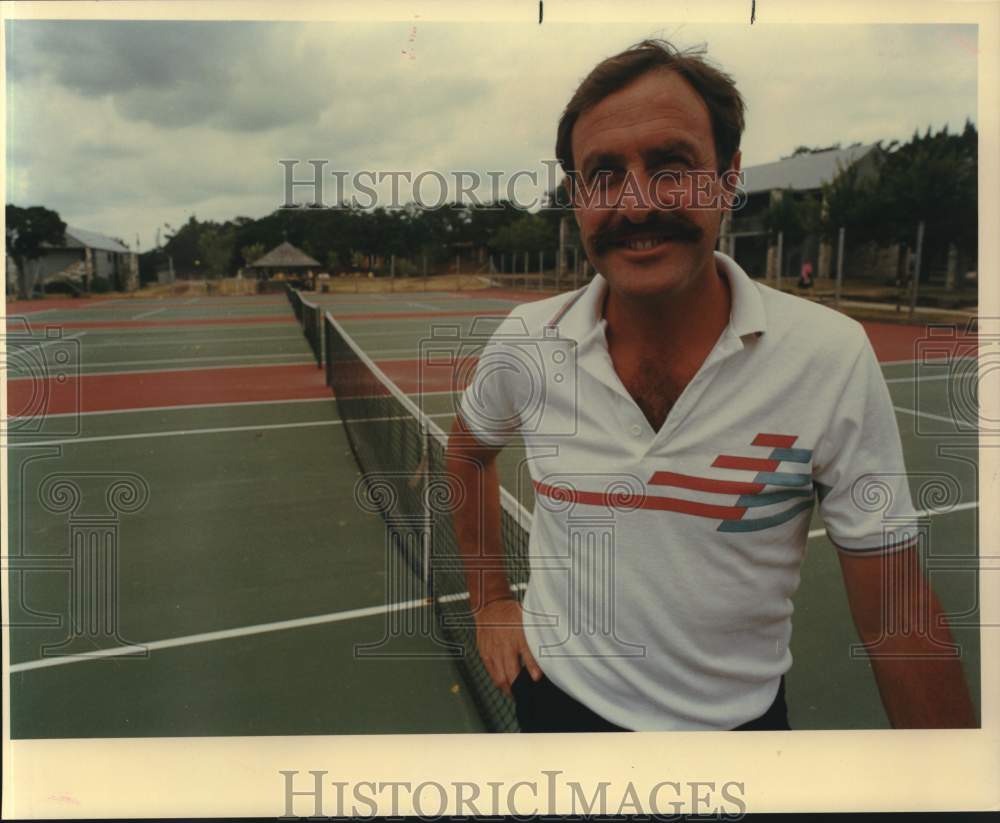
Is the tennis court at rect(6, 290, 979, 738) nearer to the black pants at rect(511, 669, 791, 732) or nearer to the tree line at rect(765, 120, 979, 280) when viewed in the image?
the black pants at rect(511, 669, 791, 732)

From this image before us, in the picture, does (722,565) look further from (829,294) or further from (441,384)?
(441,384)

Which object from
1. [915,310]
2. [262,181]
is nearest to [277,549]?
[262,181]

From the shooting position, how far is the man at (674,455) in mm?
1947

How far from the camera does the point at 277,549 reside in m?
3.12

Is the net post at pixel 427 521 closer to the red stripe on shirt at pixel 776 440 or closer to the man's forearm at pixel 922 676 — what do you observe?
the red stripe on shirt at pixel 776 440

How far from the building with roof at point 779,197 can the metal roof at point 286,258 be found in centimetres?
124

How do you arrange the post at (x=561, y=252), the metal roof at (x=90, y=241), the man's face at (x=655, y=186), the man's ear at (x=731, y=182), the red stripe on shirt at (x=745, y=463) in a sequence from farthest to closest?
the metal roof at (x=90, y=241), the post at (x=561, y=252), the man's ear at (x=731, y=182), the man's face at (x=655, y=186), the red stripe on shirt at (x=745, y=463)

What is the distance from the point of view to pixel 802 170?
95.5 inches

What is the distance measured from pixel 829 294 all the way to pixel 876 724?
4.23 feet

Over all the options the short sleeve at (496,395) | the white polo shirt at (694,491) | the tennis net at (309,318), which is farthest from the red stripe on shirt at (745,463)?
the tennis net at (309,318)

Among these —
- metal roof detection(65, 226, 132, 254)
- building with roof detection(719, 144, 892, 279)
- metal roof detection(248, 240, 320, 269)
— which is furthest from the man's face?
metal roof detection(65, 226, 132, 254)

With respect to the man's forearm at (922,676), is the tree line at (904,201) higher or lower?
higher

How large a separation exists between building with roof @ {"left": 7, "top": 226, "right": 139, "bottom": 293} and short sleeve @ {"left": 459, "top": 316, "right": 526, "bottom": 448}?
1.10 metres

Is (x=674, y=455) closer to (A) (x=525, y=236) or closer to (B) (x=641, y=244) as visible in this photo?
(B) (x=641, y=244)
